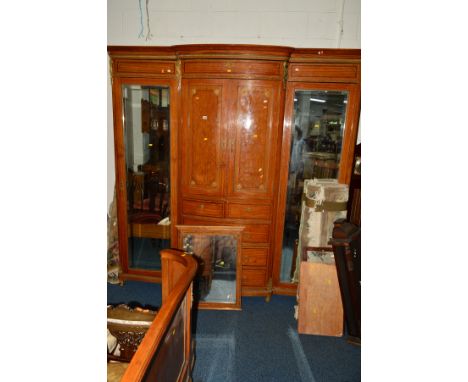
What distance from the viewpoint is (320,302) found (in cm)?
245

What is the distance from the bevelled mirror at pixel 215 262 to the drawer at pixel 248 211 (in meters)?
0.14

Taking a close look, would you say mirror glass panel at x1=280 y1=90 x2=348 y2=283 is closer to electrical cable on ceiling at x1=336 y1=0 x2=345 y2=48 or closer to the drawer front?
the drawer front

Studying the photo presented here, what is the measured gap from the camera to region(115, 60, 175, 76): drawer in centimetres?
255

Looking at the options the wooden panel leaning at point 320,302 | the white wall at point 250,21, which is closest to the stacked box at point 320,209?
the wooden panel leaning at point 320,302

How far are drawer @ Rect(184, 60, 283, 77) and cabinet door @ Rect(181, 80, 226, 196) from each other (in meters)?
0.11

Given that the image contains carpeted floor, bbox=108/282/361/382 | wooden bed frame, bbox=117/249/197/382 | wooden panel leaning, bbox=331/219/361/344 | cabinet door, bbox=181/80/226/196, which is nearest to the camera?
wooden bed frame, bbox=117/249/197/382

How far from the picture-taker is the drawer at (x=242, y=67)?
7.93 ft

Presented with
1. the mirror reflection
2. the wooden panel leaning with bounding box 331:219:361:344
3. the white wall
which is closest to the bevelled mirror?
the mirror reflection

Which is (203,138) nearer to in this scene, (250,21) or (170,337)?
(250,21)

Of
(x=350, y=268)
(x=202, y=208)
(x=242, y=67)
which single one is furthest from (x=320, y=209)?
(x=242, y=67)

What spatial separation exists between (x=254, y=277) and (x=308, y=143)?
1416 millimetres

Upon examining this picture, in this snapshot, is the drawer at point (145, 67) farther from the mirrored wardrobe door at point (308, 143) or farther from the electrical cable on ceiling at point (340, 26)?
the electrical cable on ceiling at point (340, 26)
